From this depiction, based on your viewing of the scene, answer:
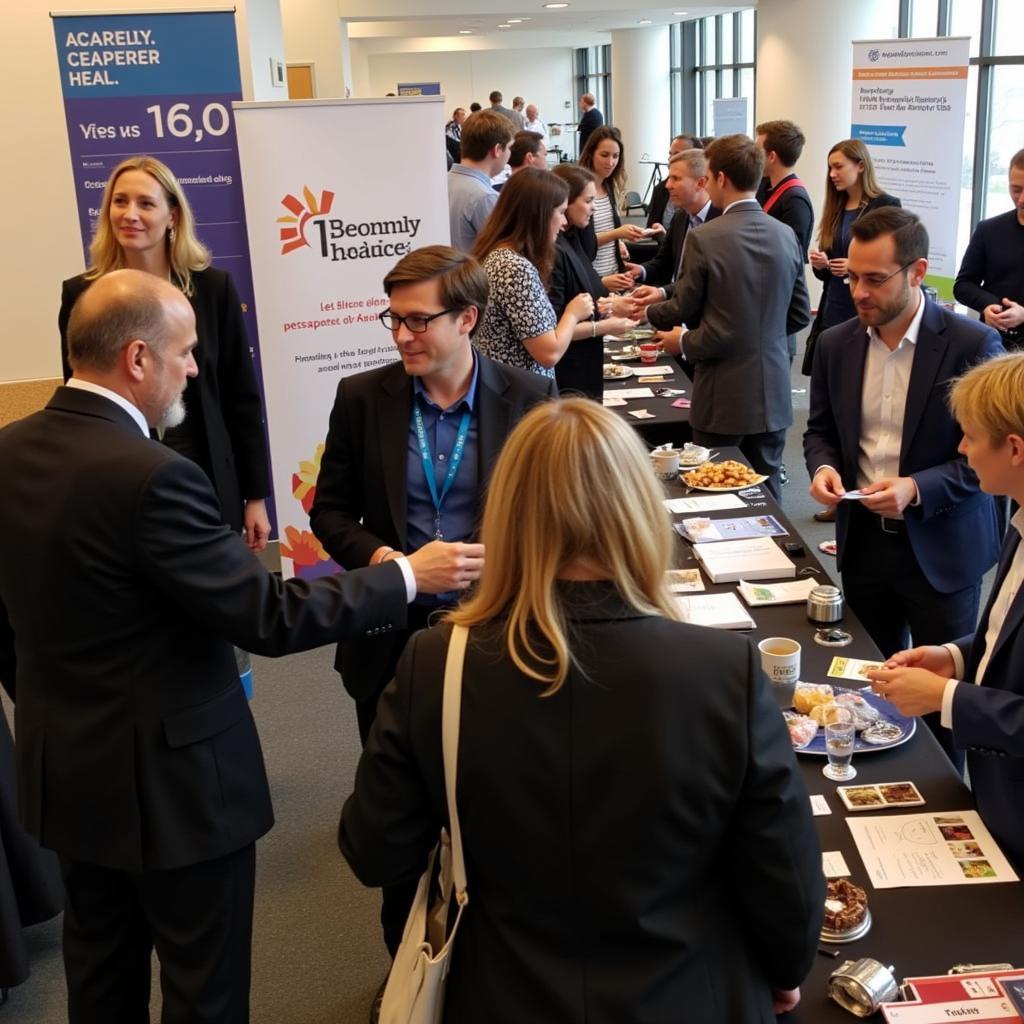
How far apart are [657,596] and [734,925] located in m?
0.42

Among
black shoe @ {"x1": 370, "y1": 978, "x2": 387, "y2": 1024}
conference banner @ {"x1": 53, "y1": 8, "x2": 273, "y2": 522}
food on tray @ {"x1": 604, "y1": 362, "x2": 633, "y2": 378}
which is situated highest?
conference banner @ {"x1": 53, "y1": 8, "x2": 273, "y2": 522}

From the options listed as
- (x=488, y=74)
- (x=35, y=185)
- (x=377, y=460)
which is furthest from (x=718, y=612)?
(x=488, y=74)

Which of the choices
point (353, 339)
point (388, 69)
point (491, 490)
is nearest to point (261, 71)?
point (353, 339)

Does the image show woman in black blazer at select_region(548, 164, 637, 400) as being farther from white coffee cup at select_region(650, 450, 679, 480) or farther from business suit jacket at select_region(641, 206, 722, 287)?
business suit jacket at select_region(641, 206, 722, 287)

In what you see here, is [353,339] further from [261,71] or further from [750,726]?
[750,726]

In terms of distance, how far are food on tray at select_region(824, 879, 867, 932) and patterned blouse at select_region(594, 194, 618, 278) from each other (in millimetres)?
5211

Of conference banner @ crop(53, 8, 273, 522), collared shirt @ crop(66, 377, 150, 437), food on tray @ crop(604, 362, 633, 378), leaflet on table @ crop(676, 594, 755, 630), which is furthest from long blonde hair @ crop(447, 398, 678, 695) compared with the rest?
food on tray @ crop(604, 362, 633, 378)

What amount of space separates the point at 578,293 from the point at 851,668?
2.17m

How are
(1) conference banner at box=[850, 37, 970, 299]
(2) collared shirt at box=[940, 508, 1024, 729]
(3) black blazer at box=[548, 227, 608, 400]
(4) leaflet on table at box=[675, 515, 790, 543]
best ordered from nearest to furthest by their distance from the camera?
(2) collared shirt at box=[940, 508, 1024, 729]
(4) leaflet on table at box=[675, 515, 790, 543]
(3) black blazer at box=[548, 227, 608, 400]
(1) conference banner at box=[850, 37, 970, 299]

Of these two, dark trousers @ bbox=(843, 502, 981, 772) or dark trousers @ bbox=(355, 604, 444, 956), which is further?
dark trousers @ bbox=(843, 502, 981, 772)

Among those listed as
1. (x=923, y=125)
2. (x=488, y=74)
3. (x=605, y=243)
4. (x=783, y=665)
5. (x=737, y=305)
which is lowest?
(x=783, y=665)

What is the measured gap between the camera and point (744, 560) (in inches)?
117

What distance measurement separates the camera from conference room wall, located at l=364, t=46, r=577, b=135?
27484 mm

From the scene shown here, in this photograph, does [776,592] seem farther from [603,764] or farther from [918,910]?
[603,764]
